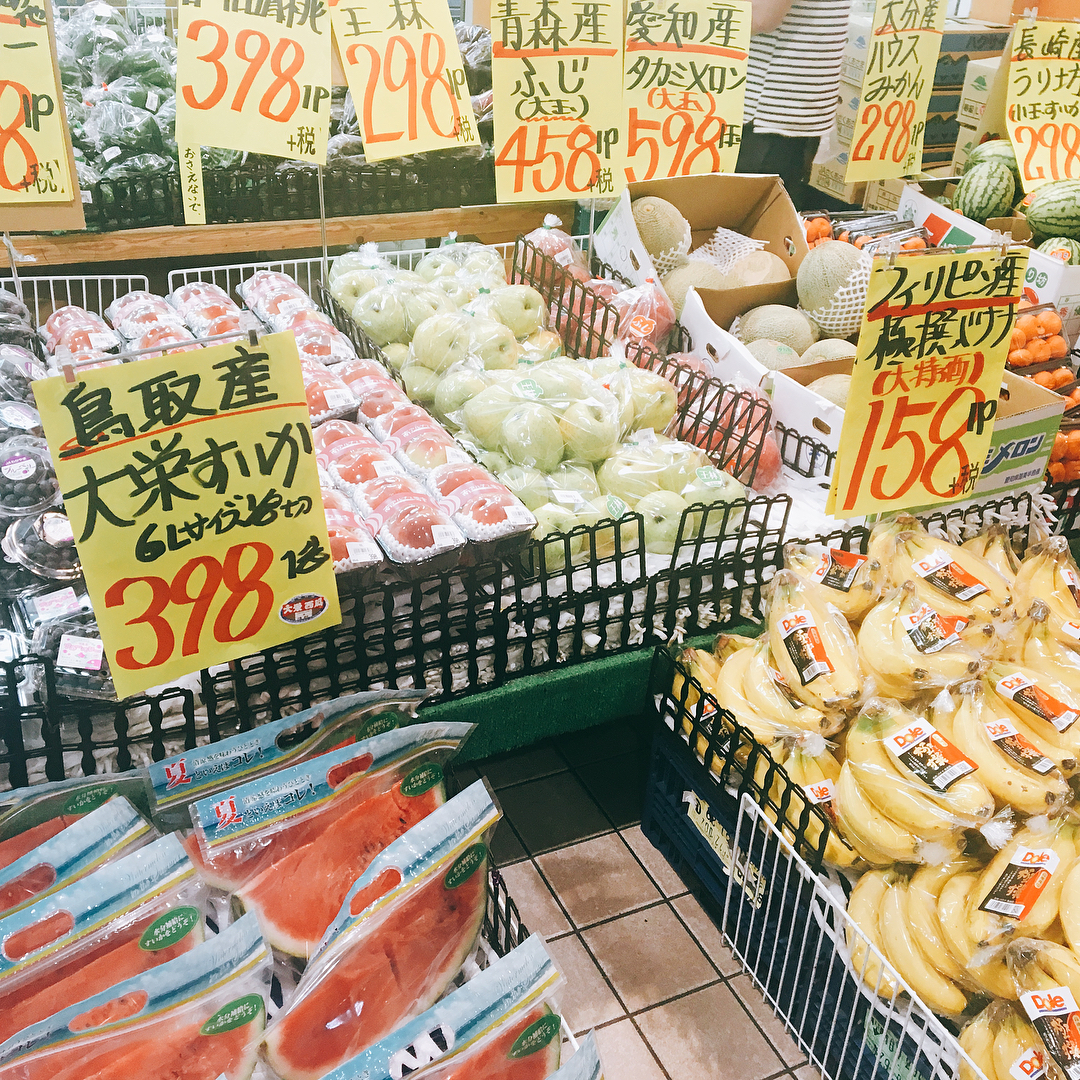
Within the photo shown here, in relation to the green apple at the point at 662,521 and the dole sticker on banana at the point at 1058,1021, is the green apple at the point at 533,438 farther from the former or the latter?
the dole sticker on banana at the point at 1058,1021

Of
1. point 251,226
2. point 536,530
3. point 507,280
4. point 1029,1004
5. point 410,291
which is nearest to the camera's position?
point 1029,1004

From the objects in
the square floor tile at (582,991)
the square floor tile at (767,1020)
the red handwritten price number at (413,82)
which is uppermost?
A: the red handwritten price number at (413,82)

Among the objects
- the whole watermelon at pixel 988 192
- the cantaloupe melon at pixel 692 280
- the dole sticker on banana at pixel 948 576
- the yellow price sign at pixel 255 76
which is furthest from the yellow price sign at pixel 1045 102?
the yellow price sign at pixel 255 76

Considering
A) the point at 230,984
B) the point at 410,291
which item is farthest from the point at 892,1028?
the point at 410,291

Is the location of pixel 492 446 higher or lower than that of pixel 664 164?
lower

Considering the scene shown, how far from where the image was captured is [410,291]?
7.35 ft

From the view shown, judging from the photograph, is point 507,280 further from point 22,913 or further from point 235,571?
point 22,913

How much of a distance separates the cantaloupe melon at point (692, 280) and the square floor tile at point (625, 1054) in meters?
1.67

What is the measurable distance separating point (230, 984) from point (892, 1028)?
3.00ft

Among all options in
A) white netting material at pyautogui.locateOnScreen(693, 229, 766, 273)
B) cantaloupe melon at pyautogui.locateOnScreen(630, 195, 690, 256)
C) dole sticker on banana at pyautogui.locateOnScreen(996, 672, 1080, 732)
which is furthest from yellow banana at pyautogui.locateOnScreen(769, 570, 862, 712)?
white netting material at pyautogui.locateOnScreen(693, 229, 766, 273)

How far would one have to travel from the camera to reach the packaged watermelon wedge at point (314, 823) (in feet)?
4.06

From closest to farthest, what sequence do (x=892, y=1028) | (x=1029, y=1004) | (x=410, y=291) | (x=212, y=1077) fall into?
(x=212, y=1077), (x=1029, y=1004), (x=892, y=1028), (x=410, y=291)

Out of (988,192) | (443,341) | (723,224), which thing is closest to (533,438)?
(443,341)

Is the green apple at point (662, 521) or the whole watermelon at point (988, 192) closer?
the green apple at point (662, 521)
